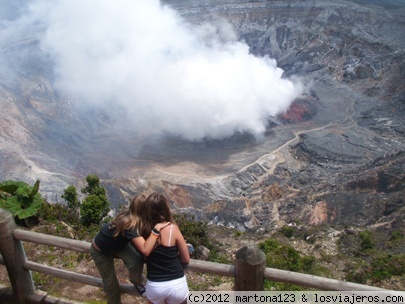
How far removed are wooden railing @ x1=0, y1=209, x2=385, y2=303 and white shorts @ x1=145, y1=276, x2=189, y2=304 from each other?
217 millimetres

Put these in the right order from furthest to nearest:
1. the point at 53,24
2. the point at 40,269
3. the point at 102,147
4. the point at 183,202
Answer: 1. the point at 53,24
2. the point at 102,147
3. the point at 183,202
4. the point at 40,269

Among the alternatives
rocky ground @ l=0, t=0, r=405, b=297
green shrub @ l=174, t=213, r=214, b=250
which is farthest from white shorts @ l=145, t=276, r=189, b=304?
green shrub @ l=174, t=213, r=214, b=250

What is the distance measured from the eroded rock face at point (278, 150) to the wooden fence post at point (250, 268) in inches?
546

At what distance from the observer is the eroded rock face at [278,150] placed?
66.2 ft

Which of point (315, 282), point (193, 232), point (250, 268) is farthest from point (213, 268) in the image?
point (193, 232)

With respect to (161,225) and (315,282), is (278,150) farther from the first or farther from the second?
(161,225)

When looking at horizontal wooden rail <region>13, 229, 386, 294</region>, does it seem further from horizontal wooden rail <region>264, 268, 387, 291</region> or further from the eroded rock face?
the eroded rock face

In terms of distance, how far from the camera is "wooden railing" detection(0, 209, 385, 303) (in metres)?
3.64

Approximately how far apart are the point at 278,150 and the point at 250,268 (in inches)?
1029

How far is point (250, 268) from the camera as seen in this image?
365 centimetres

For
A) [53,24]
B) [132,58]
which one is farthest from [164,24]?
[53,24]

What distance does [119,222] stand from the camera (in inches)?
143

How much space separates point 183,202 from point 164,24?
28.4 meters

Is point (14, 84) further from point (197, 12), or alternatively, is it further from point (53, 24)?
point (197, 12)
